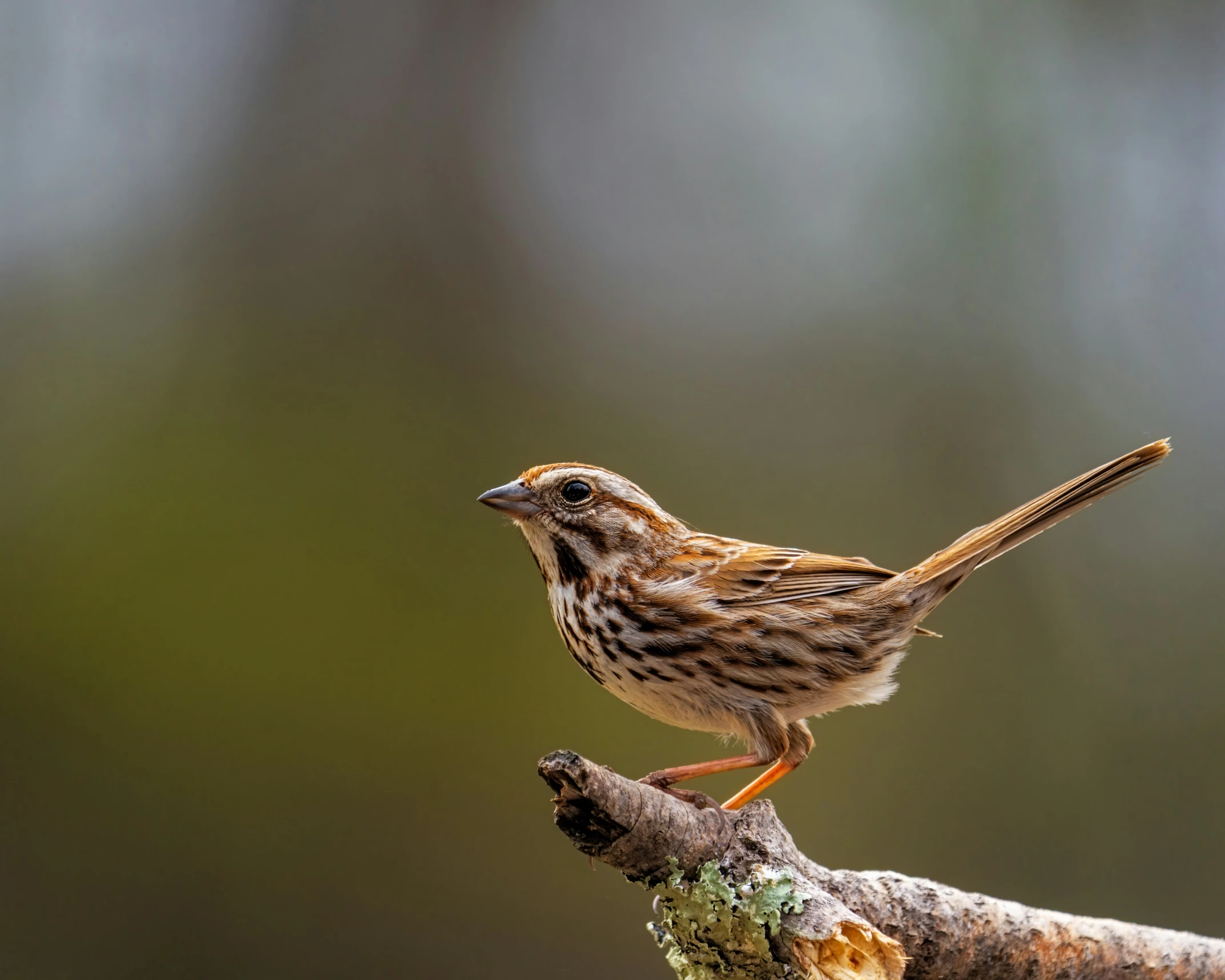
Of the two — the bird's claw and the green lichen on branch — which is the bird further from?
the green lichen on branch

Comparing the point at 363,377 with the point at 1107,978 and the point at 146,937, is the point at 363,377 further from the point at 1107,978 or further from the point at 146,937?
the point at 1107,978

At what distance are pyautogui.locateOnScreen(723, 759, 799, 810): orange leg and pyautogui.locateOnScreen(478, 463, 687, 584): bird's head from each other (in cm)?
68

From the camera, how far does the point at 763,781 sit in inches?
107

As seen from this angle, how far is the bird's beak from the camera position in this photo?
277 cm

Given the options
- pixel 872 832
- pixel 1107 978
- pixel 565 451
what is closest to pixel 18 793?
pixel 565 451

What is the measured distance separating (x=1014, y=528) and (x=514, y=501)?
1.38 meters

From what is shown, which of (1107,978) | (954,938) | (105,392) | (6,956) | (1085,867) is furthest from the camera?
(1085,867)

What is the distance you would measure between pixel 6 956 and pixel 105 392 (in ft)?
8.04

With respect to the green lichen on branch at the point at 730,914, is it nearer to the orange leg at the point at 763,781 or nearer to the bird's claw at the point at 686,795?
the bird's claw at the point at 686,795

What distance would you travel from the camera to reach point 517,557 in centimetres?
480

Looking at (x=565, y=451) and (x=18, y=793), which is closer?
(x=18, y=793)

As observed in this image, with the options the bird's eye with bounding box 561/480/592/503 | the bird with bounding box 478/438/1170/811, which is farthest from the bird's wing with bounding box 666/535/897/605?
the bird's eye with bounding box 561/480/592/503

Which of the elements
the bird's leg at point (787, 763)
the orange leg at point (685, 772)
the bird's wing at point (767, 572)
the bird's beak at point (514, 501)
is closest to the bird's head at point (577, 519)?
the bird's beak at point (514, 501)

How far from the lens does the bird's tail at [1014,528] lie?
2572 mm
